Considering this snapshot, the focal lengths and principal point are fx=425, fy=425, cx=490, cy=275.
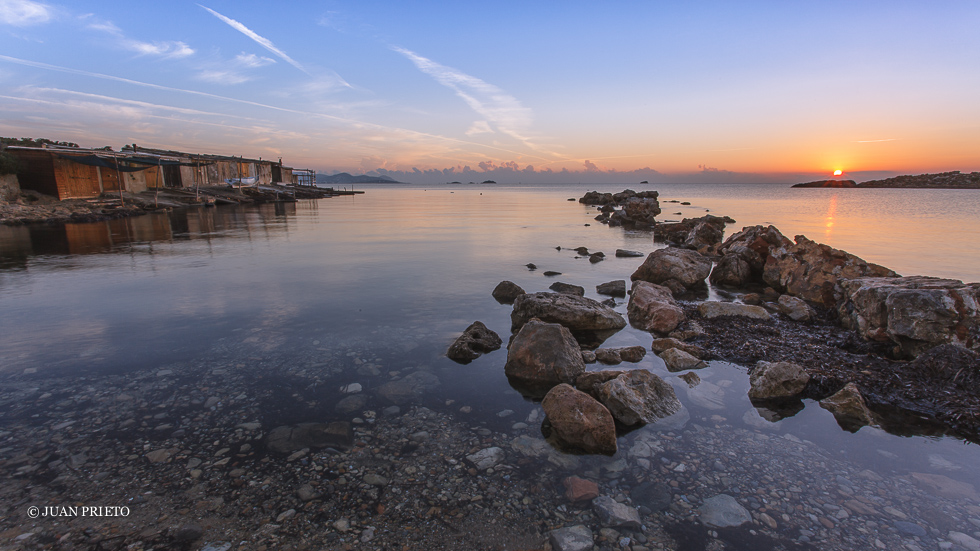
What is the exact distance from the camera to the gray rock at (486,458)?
444cm

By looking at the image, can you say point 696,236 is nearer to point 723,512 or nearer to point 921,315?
point 921,315

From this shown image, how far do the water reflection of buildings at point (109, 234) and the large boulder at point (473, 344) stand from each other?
1633 cm

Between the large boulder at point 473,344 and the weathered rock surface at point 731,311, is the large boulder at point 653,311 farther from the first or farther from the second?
the large boulder at point 473,344

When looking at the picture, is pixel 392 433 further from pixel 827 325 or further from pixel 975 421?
pixel 827 325

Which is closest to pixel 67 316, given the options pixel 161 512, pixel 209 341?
pixel 209 341

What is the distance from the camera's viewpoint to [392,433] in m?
4.97

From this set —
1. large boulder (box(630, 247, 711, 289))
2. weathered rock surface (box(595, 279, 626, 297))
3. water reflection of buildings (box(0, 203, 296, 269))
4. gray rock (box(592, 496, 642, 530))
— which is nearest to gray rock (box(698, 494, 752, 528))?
gray rock (box(592, 496, 642, 530))

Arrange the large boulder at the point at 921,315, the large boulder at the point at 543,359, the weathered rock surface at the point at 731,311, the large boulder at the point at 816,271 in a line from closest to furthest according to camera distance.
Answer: the large boulder at the point at 543,359 → the large boulder at the point at 921,315 → the weathered rock surface at the point at 731,311 → the large boulder at the point at 816,271

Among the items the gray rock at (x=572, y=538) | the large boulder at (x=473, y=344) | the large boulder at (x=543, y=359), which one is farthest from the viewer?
the large boulder at (x=473, y=344)

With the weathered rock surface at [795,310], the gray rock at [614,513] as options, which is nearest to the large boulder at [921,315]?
the weathered rock surface at [795,310]

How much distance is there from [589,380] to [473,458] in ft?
7.14

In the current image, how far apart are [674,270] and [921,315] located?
20.3ft

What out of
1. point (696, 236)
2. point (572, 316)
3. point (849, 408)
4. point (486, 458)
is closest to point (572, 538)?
point (486, 458)

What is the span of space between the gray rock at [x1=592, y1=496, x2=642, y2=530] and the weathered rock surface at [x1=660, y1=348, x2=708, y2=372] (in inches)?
135
